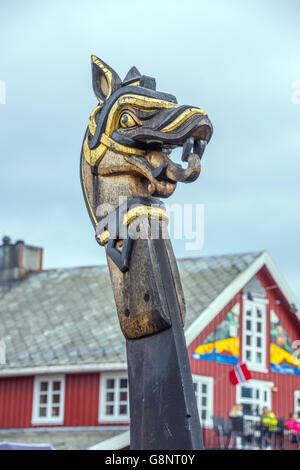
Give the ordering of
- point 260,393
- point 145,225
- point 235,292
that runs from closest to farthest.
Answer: point 145,225 < point 235,292 < point 260,393

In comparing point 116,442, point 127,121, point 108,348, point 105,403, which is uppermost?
point 127,121

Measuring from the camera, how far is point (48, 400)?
18219 mm

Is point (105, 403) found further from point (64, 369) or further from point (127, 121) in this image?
point (127, 121)

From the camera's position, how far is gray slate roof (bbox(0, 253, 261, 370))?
17.5 meters

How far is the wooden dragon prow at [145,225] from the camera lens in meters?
4.74

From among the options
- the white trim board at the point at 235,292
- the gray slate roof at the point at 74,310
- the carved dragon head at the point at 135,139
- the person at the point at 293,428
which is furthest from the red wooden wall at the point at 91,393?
the carved dragon head at the point at 135,139

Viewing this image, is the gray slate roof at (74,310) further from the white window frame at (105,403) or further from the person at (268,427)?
the person at (268,427)

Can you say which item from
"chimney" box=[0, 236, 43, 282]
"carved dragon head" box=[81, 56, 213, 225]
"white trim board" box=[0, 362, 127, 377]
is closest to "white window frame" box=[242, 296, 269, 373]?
"white trim board" box=[0, 362, 127, 377]

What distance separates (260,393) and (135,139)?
15.4m

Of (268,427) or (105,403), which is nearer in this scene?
(105,403)

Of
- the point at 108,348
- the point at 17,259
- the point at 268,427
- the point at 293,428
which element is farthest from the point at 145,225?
the point at 17,259
